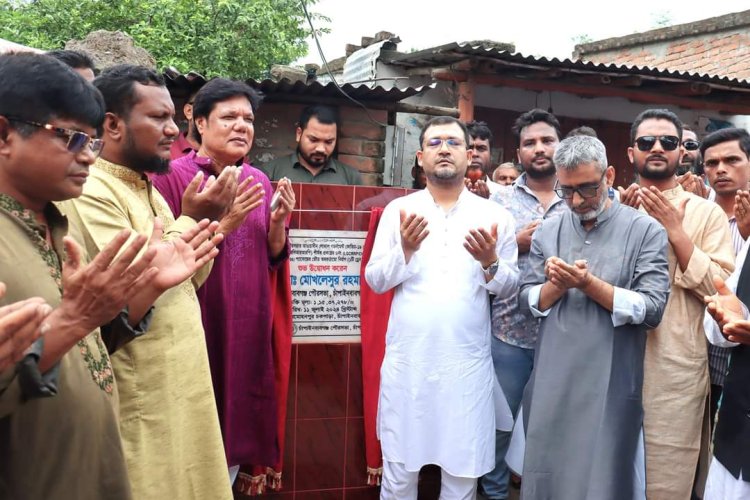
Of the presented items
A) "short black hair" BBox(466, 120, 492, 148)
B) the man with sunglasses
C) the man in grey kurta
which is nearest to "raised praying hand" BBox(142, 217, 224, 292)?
the man with sunglasses

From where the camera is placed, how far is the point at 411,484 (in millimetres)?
3445

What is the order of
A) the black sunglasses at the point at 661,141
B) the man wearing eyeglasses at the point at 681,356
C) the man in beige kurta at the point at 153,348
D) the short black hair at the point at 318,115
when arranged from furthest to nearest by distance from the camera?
the short black hair at the point at 318,115 < the black sunglasses at the point at 661,141 < the man wearing eyeglasses at the point at 681,356 < the man in beige kurta at the point at 153,348

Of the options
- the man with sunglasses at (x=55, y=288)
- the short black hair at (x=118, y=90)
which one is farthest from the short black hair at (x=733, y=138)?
the man with sunglasses at (x=55, y=288)

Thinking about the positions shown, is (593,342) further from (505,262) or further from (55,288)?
(55,288)

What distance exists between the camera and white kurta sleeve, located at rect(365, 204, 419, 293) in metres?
3.36

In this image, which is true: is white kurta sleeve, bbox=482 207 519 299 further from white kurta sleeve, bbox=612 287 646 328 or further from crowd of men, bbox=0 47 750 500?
white kurta sleeve, bbox=612 287 646 328

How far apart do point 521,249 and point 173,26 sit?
37.3ft

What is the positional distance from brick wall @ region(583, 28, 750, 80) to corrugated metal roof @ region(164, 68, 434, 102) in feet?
25.8

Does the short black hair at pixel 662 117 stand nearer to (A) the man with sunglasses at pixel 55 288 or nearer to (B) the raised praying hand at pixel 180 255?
(B) the raised praying hand at pixel 180 255

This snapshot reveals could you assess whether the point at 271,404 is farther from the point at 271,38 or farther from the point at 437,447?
the point at 271,38

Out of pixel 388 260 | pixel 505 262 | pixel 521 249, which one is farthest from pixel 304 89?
pixel 505 262

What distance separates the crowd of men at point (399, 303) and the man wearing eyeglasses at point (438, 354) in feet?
0.04

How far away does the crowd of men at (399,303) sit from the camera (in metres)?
1.68

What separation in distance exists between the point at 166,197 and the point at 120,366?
1.11 m
